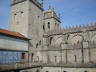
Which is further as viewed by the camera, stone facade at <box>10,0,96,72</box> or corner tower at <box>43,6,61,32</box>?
corner tower at <box>43,6,61,32</box>

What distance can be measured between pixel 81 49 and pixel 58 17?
2352 centimetres

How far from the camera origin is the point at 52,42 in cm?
4250

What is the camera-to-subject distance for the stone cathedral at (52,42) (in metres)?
32.5

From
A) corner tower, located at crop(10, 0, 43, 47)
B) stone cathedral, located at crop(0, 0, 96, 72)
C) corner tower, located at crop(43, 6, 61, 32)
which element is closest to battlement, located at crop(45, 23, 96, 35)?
stone cathedral, located at crop(0, 0, 96, 72)

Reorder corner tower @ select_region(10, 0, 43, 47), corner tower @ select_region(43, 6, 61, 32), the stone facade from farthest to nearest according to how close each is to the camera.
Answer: corner tower @ select_region(43, 6, 61, 32)
corner tower @ select_region(10, 0, 43, 47)
the stone facade

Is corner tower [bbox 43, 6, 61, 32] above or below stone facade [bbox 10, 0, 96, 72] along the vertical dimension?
above

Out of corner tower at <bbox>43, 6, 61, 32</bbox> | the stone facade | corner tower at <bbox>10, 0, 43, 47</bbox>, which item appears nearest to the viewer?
the stone facade

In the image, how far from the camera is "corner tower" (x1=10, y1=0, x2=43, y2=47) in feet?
122

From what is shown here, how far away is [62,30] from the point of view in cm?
4162

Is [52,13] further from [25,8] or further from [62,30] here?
[25,8]

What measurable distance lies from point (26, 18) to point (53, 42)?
1169 cm

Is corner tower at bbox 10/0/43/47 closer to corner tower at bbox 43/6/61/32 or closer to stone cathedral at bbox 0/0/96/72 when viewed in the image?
stone cathedral at bbox 0/0/96/72

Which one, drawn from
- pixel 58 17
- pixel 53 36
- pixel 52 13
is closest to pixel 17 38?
pixel 53 36

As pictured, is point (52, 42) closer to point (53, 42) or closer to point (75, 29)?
point (53, 42)
